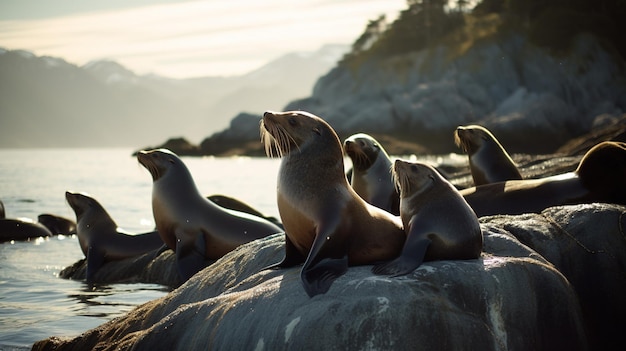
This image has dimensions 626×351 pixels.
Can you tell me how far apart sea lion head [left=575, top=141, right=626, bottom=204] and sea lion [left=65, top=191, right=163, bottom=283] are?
570 cm

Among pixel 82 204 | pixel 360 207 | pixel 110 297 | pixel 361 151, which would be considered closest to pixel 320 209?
pixel 360 207

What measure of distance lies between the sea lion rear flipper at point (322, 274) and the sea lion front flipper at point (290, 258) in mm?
624

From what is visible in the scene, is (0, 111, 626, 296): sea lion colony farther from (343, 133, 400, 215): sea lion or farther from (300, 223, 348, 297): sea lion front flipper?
(343, 133, 400, 215): sea lion

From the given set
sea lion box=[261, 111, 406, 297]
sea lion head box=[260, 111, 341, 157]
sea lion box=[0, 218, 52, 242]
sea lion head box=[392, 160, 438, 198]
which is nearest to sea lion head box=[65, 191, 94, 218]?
sea lion box=[0, 218, 52, 242]

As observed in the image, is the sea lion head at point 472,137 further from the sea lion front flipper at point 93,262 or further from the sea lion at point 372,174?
the sea lion front flipper at point 93,262

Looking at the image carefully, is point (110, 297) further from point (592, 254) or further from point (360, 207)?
point (592, 254)

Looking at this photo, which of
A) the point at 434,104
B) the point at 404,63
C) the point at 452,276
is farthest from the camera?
the point at 404,63

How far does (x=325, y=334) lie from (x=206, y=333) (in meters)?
0.87

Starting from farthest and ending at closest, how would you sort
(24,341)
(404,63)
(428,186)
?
(404,63)
(24,341)
(428,186)

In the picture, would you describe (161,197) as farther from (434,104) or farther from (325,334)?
(434,104)

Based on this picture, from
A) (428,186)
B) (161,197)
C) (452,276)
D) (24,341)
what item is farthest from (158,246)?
(452,276)

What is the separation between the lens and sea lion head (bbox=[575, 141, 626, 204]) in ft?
27.0

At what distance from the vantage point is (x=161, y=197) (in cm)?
1015

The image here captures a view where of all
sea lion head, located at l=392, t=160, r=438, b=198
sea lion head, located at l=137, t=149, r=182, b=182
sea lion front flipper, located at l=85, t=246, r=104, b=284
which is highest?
sea lion head, located at l=137, t=149, r=182, b=182
